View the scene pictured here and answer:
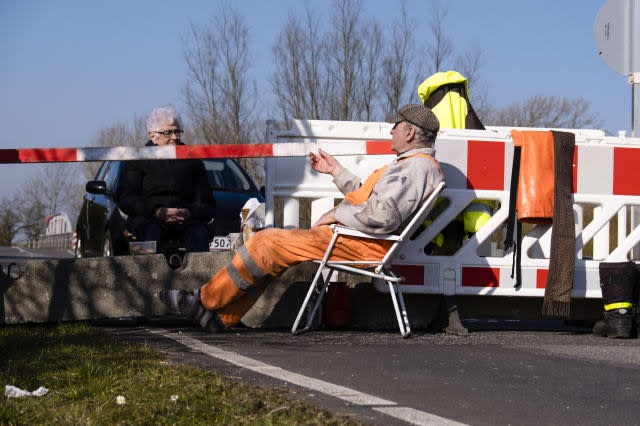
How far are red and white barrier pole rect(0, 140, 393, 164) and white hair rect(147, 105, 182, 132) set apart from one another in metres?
0.82

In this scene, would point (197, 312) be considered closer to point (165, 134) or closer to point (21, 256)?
point (165, 134)

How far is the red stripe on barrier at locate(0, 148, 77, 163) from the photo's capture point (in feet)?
23.3

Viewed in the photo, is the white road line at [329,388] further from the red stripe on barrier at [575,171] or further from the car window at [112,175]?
the car window at [112,175]

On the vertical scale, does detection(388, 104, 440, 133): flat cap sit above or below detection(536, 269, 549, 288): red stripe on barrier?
above

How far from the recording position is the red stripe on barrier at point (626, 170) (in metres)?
7.50

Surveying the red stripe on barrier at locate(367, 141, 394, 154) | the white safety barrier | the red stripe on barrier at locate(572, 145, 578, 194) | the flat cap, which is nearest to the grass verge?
the flat cap

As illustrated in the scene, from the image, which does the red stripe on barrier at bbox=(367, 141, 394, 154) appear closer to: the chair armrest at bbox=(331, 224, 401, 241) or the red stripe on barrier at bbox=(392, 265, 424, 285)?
the red stripe on barrier at bbox=(392, 265, 424, 285)

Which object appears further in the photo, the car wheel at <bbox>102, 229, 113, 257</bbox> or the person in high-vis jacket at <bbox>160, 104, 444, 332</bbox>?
the car wheel at <bbox>102, 229, 113, 257</bbox>

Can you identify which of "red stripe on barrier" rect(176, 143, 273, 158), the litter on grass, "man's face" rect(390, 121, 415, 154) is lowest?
the litter on grass

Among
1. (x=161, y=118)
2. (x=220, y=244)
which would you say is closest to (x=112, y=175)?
(x=161, y=118)

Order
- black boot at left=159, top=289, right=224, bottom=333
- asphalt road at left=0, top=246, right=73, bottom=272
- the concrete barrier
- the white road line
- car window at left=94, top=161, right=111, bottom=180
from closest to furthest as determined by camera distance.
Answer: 1. the white road line
2. black boot at left=159, top=289, right=224, bottom=333
3. the concrete barrier
4. car window at left=94, top=161, right=111, bottom=180
5. asphalt road at left=0, top=246, right=73, bottom=272

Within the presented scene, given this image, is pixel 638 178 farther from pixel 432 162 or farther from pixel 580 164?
pixel 432 162

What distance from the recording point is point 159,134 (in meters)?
8.07

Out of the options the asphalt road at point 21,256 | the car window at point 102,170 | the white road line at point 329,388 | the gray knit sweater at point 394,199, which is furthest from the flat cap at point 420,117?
the asphalt road at point 21,256
